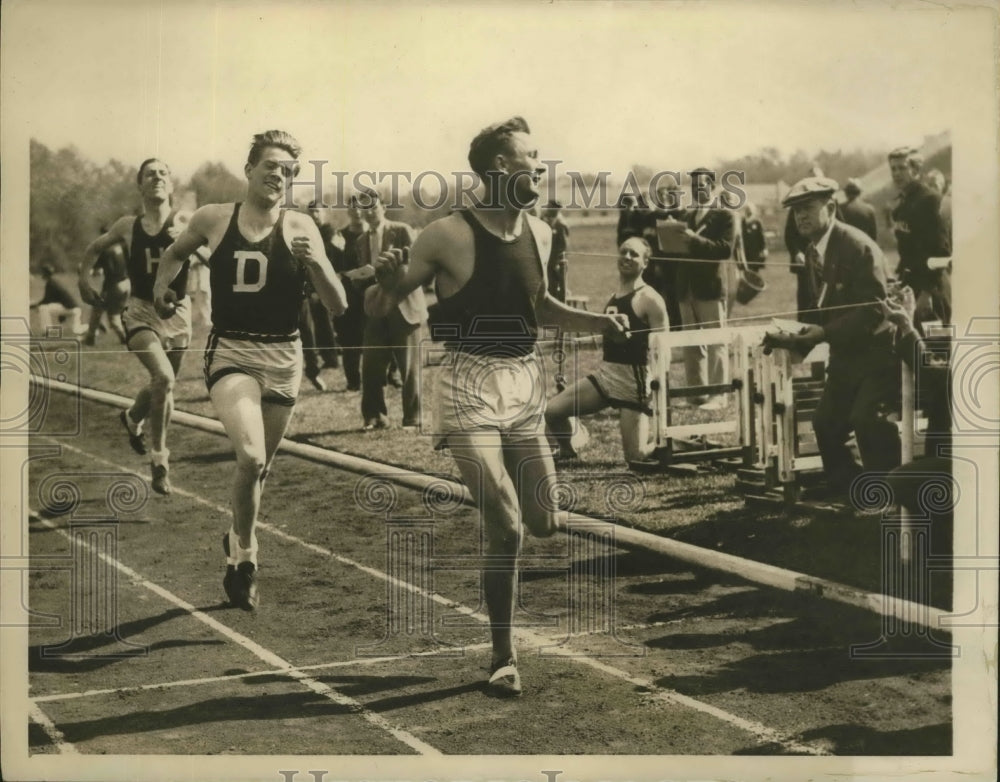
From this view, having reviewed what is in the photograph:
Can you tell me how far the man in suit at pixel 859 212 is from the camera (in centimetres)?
526

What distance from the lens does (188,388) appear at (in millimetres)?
5336

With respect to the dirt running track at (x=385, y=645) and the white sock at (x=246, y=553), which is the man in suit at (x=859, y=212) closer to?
the dirt running track at (x=385, y=645)

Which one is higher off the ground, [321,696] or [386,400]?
[386,400]

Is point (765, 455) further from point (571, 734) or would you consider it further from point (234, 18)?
point (234, 18)

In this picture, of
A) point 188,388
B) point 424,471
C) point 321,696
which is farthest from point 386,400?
point 321,696

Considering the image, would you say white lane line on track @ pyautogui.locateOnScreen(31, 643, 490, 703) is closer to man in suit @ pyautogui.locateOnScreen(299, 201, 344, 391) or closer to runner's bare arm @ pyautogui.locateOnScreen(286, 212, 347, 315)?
man in suit @ pyautogui.locateOnScreen(299, 201, 344, 391)

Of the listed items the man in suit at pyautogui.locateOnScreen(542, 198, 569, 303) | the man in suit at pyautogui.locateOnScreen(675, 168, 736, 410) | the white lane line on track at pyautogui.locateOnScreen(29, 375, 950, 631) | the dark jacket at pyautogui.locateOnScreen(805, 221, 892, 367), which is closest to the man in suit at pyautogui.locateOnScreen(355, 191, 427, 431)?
the white lane line on track at pyautogui.locateOnScreen(29, 375, 950, 631)

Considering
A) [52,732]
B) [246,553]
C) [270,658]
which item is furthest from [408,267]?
[52,732]

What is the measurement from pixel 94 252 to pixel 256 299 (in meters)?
0.71

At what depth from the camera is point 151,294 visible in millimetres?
5352

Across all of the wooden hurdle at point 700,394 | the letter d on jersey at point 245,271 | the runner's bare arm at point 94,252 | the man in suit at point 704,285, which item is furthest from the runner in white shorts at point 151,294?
the man in suit at point 704,285

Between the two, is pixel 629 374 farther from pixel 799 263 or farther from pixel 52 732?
pixel 52 732

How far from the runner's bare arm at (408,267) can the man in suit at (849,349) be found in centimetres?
138

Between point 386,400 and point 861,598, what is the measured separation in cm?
201
